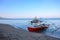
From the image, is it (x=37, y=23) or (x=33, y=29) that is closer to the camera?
(x=33, y=29)

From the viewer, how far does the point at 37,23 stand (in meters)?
33.5

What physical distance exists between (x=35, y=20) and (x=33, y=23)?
1004mm

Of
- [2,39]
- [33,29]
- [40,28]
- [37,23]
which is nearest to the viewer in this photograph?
[2,39]

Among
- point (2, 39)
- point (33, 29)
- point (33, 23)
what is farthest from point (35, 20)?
point (2, 39)

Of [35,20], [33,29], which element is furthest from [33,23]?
[33,29]

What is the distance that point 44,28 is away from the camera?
31.9 metres

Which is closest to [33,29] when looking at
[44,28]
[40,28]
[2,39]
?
[40,28]

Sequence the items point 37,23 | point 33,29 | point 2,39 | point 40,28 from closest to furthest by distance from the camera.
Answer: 1. point 2,39
2. point 33,29
3. point 40,28
4. point 37,23

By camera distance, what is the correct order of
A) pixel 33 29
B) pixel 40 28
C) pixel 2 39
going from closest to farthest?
pixel 2 39
pixel 33 29
pixel 40 28

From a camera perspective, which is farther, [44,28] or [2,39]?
[44,28]

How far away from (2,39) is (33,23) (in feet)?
70.1

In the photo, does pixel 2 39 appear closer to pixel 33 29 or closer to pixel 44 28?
pixel 33 29

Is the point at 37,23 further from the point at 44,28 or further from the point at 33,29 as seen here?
the point at 33,29

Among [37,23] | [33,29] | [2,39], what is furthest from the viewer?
[37,23]
